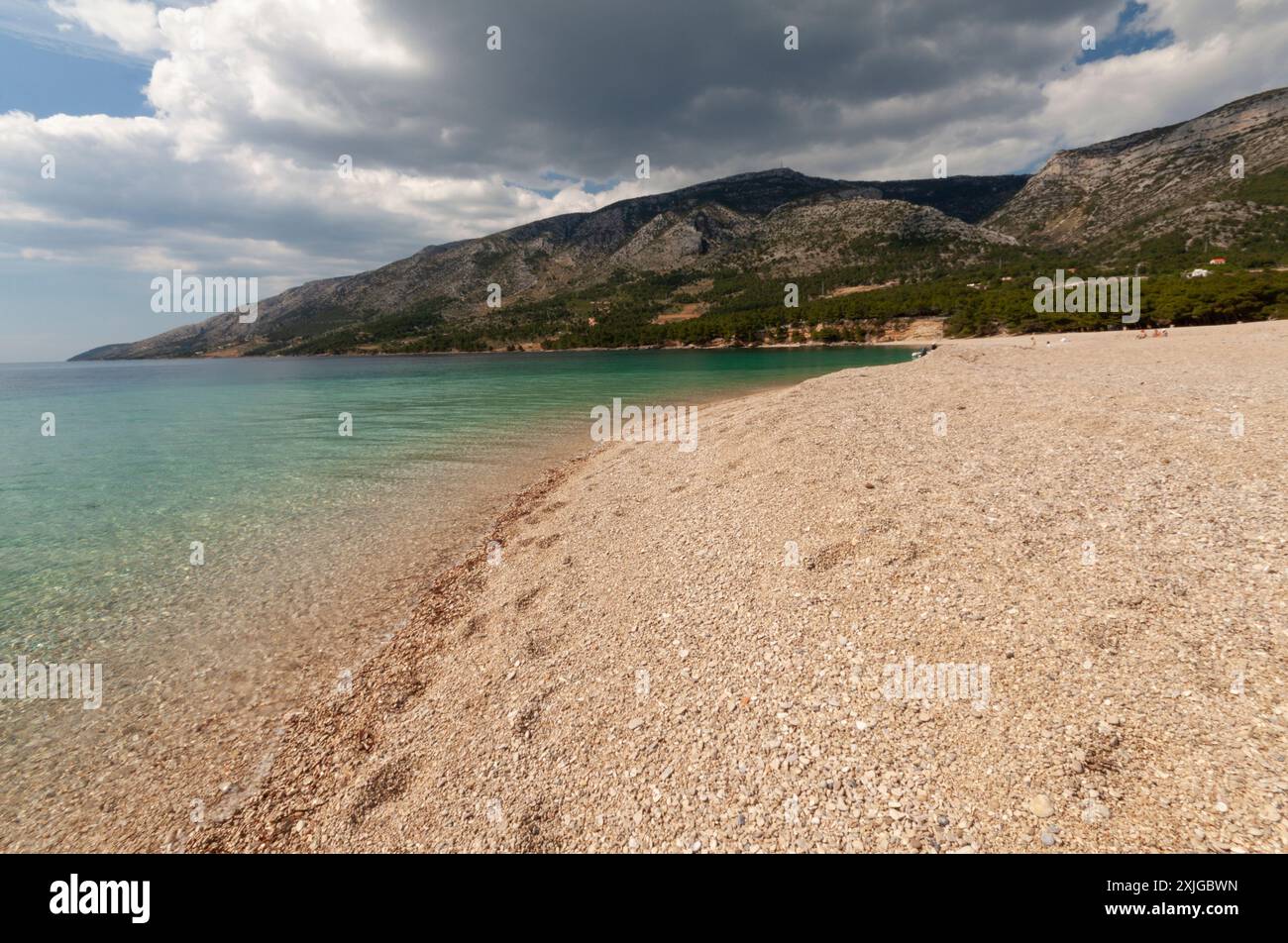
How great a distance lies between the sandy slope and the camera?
4898 mm

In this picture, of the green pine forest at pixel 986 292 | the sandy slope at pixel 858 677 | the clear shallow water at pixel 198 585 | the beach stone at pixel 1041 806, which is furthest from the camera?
the green pine forest at pixel 986 292

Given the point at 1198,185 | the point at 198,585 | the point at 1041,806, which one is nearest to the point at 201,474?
the point at 198,585

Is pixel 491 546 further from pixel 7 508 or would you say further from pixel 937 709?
pixel 7 508

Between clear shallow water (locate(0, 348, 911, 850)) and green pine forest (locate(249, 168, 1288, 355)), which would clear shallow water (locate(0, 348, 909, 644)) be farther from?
green pine forest (locate(249, 168, 1288, 355))

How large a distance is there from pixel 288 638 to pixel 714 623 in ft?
32.4

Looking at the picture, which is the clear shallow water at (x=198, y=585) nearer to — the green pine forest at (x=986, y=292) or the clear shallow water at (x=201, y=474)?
the clear shallow water at (x=201, y=474)

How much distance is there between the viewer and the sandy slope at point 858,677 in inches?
193

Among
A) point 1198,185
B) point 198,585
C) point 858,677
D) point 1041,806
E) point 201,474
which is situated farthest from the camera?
point 1198,185

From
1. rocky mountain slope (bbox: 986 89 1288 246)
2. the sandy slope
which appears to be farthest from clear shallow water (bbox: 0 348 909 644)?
rocky mountain slope (bbox: 986 89 1288 246)

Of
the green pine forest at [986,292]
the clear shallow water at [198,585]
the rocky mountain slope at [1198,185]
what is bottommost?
the clear shallow water at [198,585]

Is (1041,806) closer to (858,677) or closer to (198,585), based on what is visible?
(858,677)

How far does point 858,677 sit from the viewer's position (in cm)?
664

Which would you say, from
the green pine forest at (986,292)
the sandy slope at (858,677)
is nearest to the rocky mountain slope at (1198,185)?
the green pine forest at (986,292)

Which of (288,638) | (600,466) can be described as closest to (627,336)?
(600,466)
